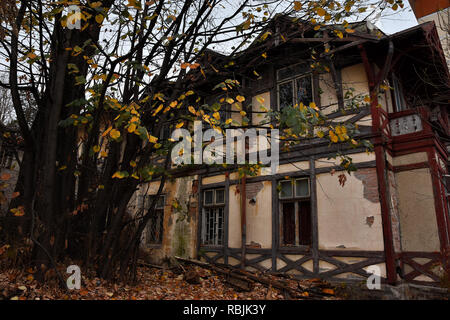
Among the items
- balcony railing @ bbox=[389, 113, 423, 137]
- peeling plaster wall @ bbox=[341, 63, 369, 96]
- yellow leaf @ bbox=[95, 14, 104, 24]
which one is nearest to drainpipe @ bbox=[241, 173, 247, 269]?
peeling plaster wall @ bbox=[341, 63, 369, 96]

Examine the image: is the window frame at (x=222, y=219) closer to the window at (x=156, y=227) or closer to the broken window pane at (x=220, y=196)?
the broken window pane at (x=220, y=196)

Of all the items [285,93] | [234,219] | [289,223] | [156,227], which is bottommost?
[156,227]

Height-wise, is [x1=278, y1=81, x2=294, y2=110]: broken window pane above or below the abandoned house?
above

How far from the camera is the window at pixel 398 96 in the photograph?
29.9ft

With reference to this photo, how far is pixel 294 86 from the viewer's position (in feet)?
31.4

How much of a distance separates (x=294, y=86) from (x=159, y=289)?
6829mm

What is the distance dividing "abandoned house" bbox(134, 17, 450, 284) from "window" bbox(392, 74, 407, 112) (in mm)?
36

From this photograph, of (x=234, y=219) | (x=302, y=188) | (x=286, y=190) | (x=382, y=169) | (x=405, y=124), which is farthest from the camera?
(x=234, y=219)

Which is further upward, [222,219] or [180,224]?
[222,219]

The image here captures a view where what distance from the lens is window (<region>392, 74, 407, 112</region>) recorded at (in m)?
9.11

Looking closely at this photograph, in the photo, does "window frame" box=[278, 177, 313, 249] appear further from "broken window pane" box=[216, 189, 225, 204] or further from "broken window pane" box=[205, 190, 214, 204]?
"broken window pane" box=[205, 190, 214, 204]

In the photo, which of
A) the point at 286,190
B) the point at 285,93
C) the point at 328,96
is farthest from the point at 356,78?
the point at 286,190

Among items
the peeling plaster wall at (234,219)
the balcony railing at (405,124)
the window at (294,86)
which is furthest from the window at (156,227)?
the balcony railing at (405,124)

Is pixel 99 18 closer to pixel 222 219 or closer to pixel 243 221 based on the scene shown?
pixel 243 221
